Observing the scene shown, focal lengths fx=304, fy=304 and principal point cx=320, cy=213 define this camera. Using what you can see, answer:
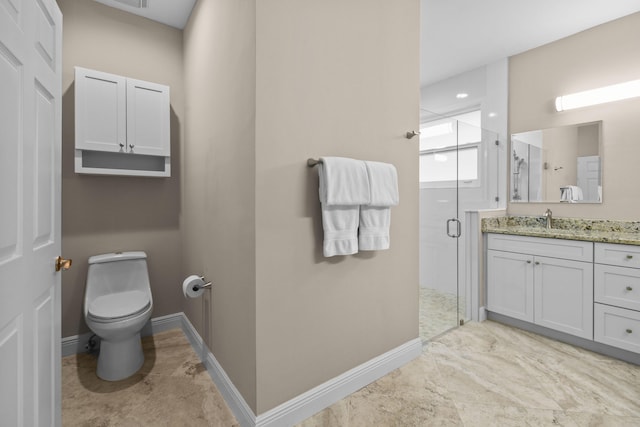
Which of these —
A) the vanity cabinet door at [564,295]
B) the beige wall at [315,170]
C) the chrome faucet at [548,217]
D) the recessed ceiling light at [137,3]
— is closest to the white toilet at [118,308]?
the beige wall at [315,170]

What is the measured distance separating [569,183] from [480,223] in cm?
85

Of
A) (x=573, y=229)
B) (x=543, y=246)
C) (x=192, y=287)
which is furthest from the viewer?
(x=573, y=229)

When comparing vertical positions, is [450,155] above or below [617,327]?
above

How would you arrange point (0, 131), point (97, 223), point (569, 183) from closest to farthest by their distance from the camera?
point (0, 131)
point (97, 223)
point (569, 183)

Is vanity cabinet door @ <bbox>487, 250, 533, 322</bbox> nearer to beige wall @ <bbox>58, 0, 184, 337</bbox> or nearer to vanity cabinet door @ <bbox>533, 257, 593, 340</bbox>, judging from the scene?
vanity cabinet door @ <bbox>533, 257, 593, 340</bbox>

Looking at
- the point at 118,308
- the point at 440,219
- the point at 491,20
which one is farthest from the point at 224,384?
the point at 491,20

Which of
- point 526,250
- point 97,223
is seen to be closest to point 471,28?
point 526,250

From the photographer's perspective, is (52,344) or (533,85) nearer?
(52,344)

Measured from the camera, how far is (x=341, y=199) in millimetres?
1495

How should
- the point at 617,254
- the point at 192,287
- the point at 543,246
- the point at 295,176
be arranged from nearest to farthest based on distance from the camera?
the point at 295,176 < the point at 192,287 < the point at 617,254 < the point at 543,246

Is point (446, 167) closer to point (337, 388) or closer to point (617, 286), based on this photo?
point (617, 286)

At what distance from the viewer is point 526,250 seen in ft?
8.21

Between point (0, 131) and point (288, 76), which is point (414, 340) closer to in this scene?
point (288, 76)

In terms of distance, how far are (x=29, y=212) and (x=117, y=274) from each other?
1.51 meters
